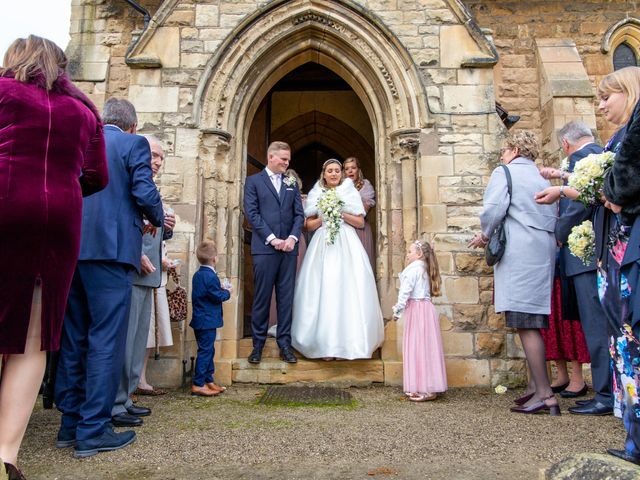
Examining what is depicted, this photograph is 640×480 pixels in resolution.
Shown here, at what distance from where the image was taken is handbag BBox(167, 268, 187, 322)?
520 cm

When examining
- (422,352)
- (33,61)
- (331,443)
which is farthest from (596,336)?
(33,61)

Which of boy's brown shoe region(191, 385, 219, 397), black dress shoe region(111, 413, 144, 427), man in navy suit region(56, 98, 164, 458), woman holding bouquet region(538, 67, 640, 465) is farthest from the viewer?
boy's brown shoe region(191, 385, 219, 397)

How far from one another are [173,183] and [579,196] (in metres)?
4.19

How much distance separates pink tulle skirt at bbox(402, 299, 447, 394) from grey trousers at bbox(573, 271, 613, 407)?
124cm

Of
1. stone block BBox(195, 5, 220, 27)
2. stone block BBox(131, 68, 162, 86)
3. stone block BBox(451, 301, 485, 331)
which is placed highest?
stone block BBox(195, 5, 220, 27)

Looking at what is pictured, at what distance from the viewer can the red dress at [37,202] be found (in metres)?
2.35

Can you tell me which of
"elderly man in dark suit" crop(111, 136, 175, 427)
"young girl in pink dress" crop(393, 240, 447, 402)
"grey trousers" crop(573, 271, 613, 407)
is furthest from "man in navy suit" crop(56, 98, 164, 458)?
"grey trousers" crop(573, 271, 613, 407)

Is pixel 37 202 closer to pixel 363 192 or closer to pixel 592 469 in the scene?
pixel 592 469

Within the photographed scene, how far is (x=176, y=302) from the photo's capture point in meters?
5.21

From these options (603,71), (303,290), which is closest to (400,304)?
(303,290)

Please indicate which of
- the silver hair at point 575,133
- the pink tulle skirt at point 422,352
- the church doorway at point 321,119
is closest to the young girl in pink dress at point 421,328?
the pink tulle skirt at point 422,352

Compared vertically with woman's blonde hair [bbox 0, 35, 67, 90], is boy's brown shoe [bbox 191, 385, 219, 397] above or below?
below

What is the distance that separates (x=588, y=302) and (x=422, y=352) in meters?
1.44

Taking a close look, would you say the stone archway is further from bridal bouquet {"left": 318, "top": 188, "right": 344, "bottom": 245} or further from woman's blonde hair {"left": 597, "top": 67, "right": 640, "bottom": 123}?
woman's blonde hair {"left": 597, "top": 67, "right": 640, "bottom": 123}
